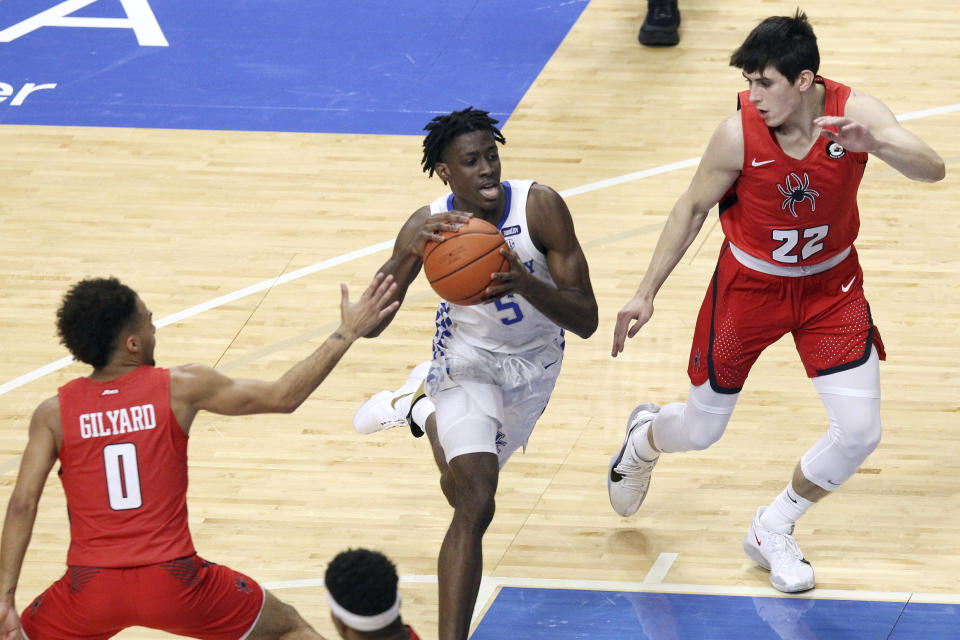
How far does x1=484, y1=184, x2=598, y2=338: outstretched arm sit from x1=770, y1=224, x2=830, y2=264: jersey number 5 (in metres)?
0.76

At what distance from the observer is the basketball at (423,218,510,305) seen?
5.38m

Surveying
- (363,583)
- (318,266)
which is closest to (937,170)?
(363,583)

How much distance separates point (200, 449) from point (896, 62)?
21.9ft

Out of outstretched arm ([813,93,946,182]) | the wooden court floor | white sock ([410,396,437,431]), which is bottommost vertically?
the wooden court floor

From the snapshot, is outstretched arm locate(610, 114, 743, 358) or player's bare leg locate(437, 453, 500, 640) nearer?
player's bare leg locate(437, 453, 500, 640)

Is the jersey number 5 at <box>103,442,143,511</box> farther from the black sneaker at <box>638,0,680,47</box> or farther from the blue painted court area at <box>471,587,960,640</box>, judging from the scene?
the black sneaker at <box>638,0,680,47</box>

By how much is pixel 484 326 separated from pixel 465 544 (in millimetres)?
964

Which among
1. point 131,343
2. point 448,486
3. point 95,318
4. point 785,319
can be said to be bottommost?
point 448,486

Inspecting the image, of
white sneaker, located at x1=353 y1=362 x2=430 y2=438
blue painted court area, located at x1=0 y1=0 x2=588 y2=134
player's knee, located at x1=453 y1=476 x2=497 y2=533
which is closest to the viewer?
player's knee, located at x1=453 y1=476 x2=497 y2=533

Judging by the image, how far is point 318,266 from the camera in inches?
358

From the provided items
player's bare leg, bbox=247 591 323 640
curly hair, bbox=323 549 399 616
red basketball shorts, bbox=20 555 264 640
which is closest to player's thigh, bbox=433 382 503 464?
player's bare leg, bbox=247 591 323 640

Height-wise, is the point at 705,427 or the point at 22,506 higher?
the point at 22,506

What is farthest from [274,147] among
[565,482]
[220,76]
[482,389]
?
[482,389]

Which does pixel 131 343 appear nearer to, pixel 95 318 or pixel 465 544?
pixel 95 318
